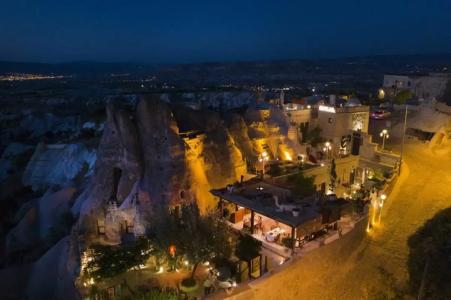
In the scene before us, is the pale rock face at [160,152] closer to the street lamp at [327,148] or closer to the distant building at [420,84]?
the street lamp at [327,148]

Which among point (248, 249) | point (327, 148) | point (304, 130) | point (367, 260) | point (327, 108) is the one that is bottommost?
point (367, 260)

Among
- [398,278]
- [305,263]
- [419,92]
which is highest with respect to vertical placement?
[419,92]

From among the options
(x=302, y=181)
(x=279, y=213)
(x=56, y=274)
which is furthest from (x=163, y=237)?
(x=302, y=181)

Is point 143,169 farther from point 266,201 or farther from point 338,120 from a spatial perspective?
point 338,120

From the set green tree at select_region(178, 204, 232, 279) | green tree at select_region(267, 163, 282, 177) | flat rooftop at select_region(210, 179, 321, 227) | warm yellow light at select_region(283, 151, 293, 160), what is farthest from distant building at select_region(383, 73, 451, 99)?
green tree at select_region(178, 204, 232, 279)

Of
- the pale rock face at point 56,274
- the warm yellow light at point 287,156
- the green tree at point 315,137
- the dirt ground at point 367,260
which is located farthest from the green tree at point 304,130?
the pale rock face at point 56,274

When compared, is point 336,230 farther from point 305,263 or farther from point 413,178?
point 413,178

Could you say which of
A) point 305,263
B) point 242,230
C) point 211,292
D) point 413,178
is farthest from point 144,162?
point 413,178
